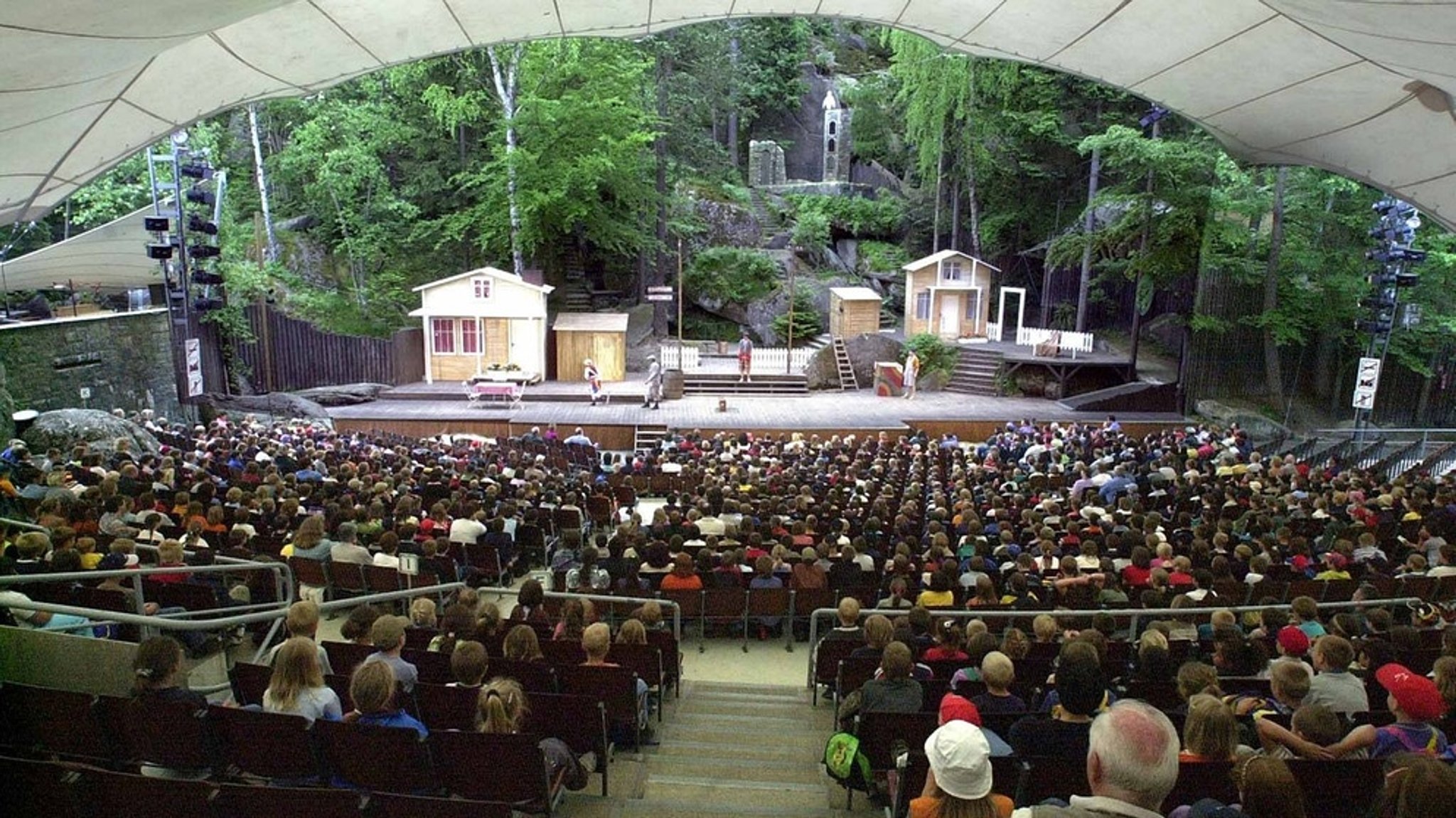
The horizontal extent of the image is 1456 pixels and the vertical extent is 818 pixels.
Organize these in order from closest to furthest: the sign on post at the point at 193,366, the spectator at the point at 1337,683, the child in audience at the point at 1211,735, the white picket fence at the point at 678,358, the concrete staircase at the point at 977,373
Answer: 1. the child in audience at the point at 1211,735
2. the spectator at the point at 1337,683
3. the sign on post at the point at 193,366
4. the concrete staircase at the point at 977,373
5. the white picket fence at the point at 678,358

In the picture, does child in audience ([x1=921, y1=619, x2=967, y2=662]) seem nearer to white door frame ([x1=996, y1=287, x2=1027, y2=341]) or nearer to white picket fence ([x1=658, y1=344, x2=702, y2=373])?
white picket fence ([x1=658, y1=344, x2=702, y2=373])

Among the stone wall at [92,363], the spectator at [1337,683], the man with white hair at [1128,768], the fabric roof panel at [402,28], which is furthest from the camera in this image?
the stone wall at [92,363]

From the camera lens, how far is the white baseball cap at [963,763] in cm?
238

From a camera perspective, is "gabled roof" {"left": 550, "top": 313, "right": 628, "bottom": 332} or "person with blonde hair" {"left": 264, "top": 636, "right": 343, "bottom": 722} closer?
"person with blonde hair" {"left": 264, "top": 636, "right": 343, "bottom": 722}

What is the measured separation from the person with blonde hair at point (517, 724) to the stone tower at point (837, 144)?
37306 millimetres

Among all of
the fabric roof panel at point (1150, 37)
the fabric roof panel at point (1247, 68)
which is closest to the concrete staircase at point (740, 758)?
the fabric roof panel at point (1150, 37)

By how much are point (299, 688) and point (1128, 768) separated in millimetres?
3012

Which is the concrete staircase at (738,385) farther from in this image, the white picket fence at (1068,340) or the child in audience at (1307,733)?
the child in audience at (1307,733)

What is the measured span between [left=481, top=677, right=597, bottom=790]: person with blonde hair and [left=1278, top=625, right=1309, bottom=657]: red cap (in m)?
3.55

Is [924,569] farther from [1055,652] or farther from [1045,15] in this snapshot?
[1045,15]

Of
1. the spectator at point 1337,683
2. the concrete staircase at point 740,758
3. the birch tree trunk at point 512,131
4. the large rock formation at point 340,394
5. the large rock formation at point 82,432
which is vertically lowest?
the concrete staircase at point 740,758

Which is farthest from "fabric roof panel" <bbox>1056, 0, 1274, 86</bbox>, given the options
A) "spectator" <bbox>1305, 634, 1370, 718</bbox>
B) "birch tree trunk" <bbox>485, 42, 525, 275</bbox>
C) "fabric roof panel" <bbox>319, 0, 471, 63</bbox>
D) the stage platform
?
"birch tree trunk" <bbox>485, 42, 525, 275</bbox>

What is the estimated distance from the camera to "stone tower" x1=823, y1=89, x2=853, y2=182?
1532 inches

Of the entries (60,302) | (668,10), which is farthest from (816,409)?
(60,302)
